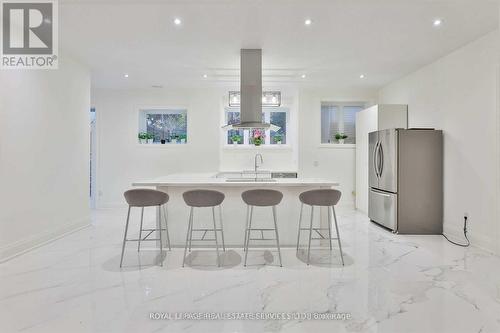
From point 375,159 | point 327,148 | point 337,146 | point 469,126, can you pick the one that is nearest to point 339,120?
point 337,146

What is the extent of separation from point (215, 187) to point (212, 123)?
322cm

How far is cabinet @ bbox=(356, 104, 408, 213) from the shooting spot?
216 inches

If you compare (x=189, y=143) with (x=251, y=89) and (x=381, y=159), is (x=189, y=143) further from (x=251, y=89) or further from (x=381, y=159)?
(x=381, y=159)

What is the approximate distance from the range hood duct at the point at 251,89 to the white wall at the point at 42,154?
2.68m

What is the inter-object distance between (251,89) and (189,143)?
9.80 ft

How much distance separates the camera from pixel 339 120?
6992mm

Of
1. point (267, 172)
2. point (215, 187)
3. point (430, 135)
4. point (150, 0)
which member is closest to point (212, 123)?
point (267, 172)

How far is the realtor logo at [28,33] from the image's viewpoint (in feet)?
10.4

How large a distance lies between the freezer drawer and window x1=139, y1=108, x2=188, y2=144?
4.32m

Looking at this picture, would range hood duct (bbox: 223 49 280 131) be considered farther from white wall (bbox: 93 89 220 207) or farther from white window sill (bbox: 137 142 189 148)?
white window sill (bbox: 137 142 189 148)

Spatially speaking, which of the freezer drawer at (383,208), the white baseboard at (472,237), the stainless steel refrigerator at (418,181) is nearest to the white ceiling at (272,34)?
the stainless steel refrigerator at (418,181)

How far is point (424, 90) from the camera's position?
16.4 feet

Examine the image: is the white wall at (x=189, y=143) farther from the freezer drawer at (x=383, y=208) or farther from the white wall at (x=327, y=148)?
the freezer drawer at (x=383, y=208)

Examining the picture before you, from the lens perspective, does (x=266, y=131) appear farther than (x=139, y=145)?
Yes
